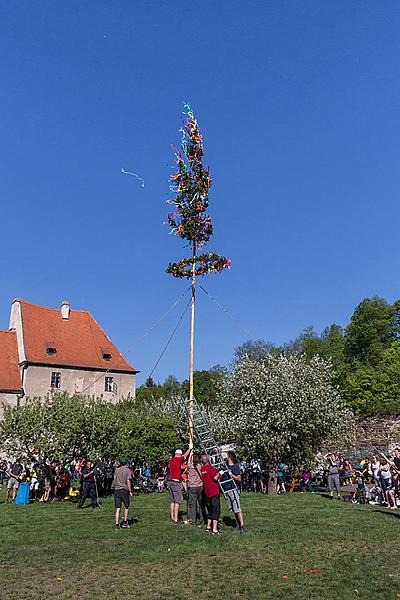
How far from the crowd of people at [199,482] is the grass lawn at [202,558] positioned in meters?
0.80

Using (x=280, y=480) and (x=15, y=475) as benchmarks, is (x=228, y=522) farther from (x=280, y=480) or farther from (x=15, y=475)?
(x=280, y=480)

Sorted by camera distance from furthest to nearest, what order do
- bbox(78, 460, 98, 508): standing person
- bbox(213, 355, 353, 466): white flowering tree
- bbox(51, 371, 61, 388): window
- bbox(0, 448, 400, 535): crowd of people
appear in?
bbox(51, 371, 61, 388): window
bbox(213, 355, 353, 466): white flowering tree
bbox(78, 460, 98, 508): standing person
bbox(0, 448, 400, 535): crowd of people

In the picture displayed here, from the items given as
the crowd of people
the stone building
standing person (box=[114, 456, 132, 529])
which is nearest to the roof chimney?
the stone building

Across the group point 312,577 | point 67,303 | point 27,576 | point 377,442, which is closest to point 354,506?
point 312,577

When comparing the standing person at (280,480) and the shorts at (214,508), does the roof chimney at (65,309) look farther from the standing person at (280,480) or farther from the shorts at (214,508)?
the shorts at (214,508)

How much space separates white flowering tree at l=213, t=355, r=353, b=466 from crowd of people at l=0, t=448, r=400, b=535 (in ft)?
3.80

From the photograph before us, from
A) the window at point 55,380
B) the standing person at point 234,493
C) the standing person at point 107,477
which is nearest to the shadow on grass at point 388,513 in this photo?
the standing person at point 234,493

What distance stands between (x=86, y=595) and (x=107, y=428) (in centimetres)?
1764

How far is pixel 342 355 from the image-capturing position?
81.1 meters

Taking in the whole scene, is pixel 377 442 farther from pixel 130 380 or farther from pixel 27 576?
pixel 27 576

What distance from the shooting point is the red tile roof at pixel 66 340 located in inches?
2124

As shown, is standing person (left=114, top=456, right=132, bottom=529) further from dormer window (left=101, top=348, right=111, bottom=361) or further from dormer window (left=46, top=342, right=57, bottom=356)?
dormer window (left=101, top=348, right=111, bottom=361)

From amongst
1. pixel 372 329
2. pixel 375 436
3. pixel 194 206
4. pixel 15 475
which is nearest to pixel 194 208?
pixel 194 206

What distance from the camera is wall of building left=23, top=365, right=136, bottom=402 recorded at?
5203 cm
